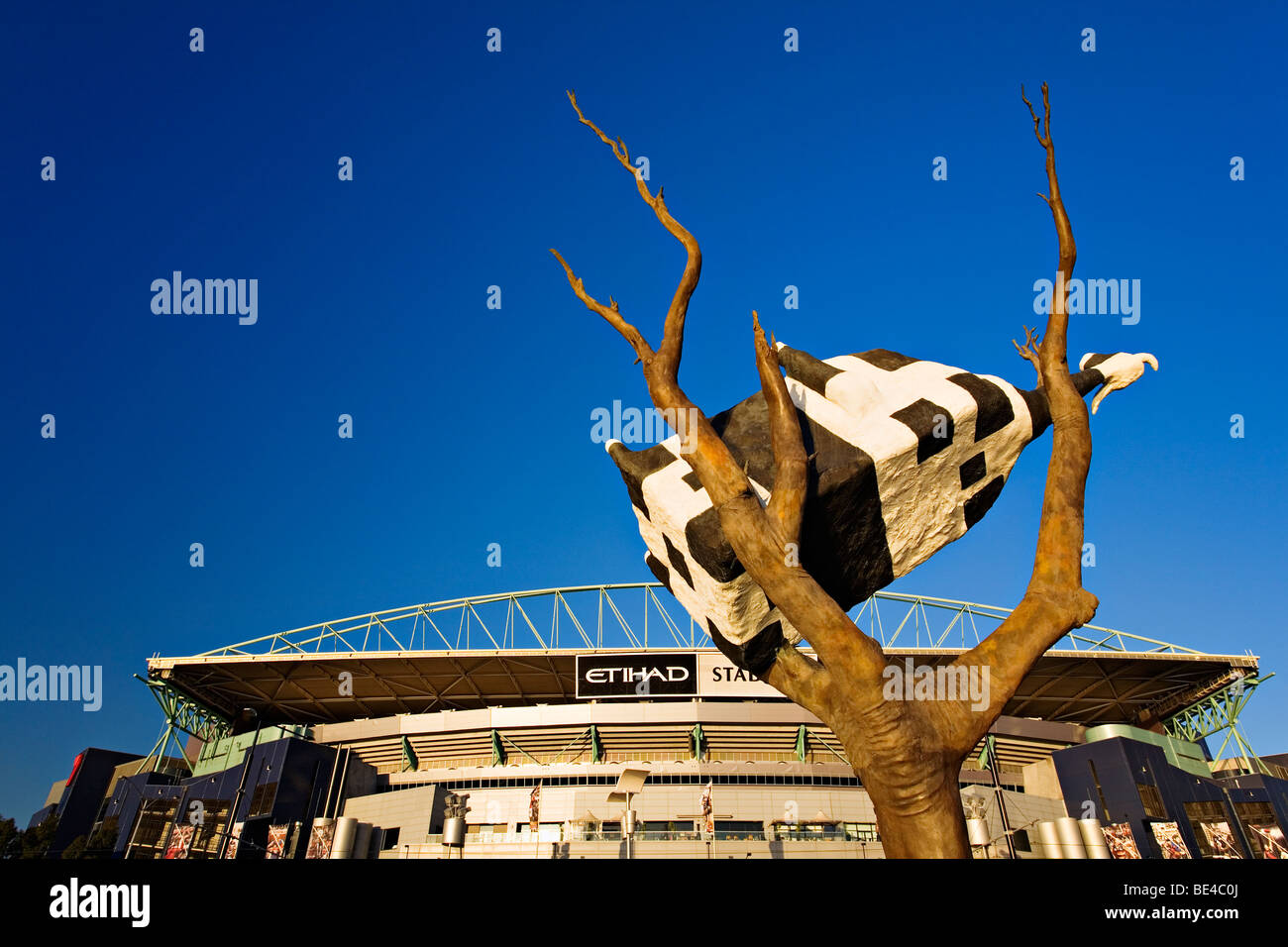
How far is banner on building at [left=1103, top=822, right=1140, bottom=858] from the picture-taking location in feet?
125

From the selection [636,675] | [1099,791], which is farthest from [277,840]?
[1099,791]

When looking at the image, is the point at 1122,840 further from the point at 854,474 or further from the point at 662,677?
the point at 854,474

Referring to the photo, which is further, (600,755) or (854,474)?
(600,755)

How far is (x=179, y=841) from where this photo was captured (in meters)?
40.2

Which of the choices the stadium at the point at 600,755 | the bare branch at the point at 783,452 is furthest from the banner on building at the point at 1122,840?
the bare branch at the point at 783,452

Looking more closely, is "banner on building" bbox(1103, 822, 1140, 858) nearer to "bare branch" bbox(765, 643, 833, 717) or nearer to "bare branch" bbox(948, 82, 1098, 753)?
"bare branch" bbox(948, 82, 1098, 753)

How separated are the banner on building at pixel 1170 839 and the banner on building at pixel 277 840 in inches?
1900

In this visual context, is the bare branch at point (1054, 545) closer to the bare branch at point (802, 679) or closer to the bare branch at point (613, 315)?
the bare branch at point (802, 679)

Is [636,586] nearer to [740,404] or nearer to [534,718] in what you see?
[534,718]

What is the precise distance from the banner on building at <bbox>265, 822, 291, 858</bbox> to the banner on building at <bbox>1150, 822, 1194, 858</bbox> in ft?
158

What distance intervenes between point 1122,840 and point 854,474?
43102 mm

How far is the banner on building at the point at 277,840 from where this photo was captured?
39478 mm

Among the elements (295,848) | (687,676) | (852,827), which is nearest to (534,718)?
(687,676)

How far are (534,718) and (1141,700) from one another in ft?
148
